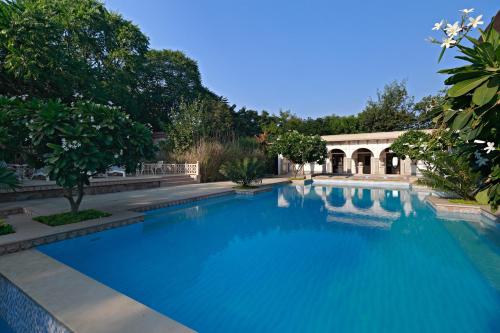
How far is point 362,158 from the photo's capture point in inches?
1168

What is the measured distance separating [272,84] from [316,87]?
449cm

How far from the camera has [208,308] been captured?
381 centimetres

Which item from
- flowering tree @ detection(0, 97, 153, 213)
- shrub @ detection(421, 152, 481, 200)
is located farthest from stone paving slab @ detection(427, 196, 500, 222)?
flowering tree @ detection(0, 97, 153, 213)

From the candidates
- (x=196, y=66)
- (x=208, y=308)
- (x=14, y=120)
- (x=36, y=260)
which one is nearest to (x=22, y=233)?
(x=36, y=260)

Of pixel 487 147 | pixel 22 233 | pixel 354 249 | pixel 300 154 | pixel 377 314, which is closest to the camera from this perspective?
pixel 487 147

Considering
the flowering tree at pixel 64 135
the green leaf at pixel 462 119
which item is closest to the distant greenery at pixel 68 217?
the flowering tree at pixel 64 135

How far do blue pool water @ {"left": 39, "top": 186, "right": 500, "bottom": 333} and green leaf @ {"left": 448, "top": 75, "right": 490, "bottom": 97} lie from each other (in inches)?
117

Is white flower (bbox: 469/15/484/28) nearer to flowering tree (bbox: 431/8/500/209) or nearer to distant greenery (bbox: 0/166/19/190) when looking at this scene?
flowering tree (bbox: 431/8/500/209)

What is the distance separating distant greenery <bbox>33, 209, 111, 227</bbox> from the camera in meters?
6.81

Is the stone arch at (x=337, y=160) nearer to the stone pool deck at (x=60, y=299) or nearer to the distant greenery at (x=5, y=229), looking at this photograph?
the stone pool deck at (x=60, y=299)

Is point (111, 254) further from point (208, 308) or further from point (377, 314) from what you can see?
point (377, 314)

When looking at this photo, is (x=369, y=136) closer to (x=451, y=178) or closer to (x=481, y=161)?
(x=451, y=178)

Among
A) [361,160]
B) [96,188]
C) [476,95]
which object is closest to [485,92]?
[476,95]

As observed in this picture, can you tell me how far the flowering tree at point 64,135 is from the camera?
6.06 m
